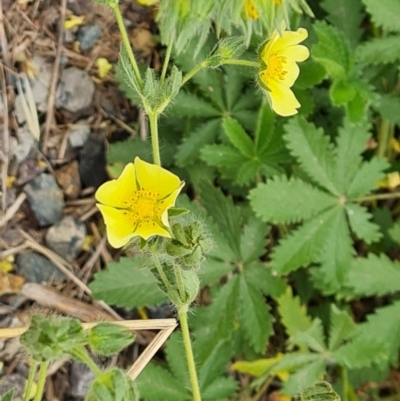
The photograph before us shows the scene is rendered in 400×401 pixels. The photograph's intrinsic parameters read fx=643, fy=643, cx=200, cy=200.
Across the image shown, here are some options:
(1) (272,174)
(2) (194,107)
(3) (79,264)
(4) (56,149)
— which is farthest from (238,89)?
(3) (79,264)

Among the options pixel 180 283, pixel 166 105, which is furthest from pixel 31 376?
pixel 166 105

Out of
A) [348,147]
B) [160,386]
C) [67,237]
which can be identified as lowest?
[160,386]

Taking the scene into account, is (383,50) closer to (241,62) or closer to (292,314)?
(241,62)

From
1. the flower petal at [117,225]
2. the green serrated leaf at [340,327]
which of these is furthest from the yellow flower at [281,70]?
the green serrated leaf at [340,327]

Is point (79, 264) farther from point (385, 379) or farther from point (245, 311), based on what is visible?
point (385, 379)

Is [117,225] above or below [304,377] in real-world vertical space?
above

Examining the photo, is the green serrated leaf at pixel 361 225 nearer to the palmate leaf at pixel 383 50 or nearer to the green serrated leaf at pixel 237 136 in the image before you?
the green serrated leaf at pixel 237 136

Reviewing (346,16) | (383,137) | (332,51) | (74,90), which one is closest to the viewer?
(332,51)
